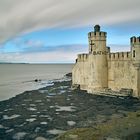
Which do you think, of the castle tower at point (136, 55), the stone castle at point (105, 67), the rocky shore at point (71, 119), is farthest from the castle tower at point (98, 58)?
the castle tower at point (136, 55)

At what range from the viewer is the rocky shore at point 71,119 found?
24516mm

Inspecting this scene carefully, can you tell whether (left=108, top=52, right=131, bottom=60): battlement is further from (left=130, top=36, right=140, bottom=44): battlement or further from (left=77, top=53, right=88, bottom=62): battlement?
(left=77, top=53, right=88, bottom=62): battlement

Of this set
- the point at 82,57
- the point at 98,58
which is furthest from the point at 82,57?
the point at 98,58

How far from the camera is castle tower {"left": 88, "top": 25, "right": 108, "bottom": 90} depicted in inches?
1838

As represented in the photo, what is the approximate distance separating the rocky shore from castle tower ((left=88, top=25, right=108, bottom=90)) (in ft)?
15.8

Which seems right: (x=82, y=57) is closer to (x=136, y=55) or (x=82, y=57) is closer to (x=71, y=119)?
(x=136, y=55)

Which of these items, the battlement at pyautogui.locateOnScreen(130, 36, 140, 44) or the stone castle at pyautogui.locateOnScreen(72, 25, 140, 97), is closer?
the battlement at pyautogui.locateOnScreen(130, 36, 140, 44)

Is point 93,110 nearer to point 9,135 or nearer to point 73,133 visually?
point 73,133

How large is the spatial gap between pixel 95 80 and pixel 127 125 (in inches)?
822

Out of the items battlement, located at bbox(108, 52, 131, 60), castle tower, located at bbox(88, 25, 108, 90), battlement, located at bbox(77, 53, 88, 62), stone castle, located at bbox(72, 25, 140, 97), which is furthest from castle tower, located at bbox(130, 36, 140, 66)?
battlement, located at bbox(77, 53, 88, 62)

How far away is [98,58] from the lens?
46.7m

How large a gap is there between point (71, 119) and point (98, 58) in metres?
18.6

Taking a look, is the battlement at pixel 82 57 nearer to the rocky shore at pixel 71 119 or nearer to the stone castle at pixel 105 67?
→ the stone castle at pixel 105 67

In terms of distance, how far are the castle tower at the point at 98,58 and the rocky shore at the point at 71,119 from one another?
15.8 feet
